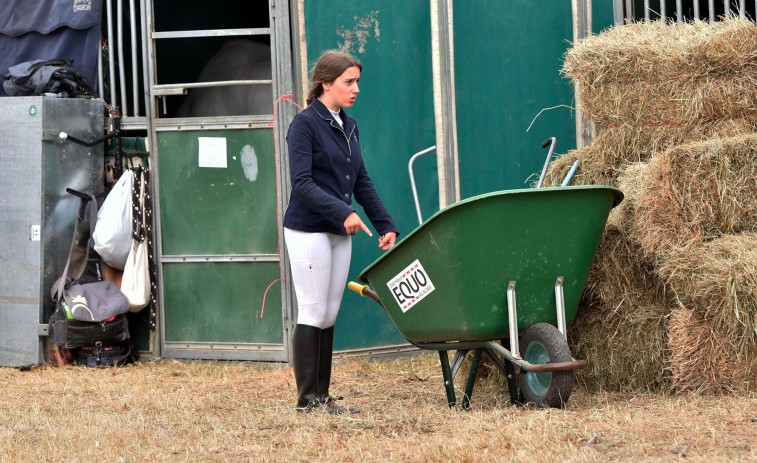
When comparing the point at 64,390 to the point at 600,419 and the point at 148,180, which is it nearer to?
the point at 148,180

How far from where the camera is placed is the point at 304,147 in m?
4.45

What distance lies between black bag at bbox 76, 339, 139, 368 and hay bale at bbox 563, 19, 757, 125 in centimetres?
330

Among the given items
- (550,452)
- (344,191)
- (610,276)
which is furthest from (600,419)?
(344,191)

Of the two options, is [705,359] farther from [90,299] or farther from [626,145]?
[90,299]

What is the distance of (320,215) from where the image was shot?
4492 millimetres

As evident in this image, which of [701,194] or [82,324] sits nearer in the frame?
[701,194]

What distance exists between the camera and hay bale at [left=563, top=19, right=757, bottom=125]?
4.85m

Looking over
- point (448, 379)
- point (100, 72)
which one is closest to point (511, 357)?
point (448, 379)

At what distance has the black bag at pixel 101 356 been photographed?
652 centimetres

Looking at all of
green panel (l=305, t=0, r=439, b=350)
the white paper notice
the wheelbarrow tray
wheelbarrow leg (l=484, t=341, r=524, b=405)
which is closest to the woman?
the wheelbarrow tray

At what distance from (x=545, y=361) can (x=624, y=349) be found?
0.61 metres

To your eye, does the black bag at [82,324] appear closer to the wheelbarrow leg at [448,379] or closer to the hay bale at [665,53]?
the wheelbarrow leg at [448,379]

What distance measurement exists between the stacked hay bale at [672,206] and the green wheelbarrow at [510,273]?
13.8 inches

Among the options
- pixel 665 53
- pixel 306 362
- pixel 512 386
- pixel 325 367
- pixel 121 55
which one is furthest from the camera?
pixel 121 55
